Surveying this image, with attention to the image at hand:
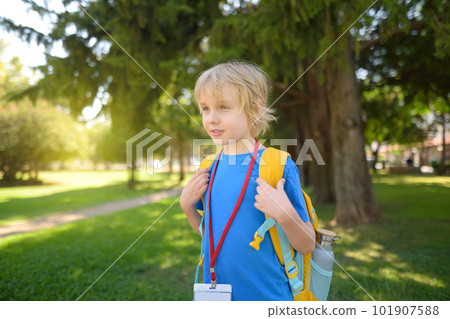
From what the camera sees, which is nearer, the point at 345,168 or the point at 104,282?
the point at 104,282

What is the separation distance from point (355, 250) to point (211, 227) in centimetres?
427

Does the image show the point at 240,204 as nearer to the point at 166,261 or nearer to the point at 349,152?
the point at 166,261

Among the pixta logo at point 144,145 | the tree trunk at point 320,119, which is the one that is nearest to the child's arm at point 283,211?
the pixta logo at point 144,145

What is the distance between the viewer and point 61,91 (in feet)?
19.8

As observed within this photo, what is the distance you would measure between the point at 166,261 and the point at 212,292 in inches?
147

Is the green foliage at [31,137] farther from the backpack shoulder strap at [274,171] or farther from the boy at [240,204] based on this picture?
the backpack shoulder strap at [274,171]

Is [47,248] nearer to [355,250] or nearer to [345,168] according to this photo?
[355,250]

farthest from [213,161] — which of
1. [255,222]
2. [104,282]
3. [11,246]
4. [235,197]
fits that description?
[11,246]

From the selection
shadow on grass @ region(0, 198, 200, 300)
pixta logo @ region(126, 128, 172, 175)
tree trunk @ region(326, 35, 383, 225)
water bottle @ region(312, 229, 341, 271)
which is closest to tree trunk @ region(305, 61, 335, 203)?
tree trunk @ region(326, 35, 383, 225)

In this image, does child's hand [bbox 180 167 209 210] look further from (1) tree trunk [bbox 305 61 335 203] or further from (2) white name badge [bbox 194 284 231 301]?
(1) tree trunk [bbox 305 61 335 203]

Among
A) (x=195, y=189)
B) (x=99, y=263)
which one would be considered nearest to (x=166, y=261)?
(x=99, y=263)

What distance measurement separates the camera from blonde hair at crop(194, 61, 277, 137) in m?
1.23

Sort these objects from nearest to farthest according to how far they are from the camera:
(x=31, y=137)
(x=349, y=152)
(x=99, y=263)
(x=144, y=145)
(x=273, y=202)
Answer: (x=273, y=202)
(x=99, y=263)
(x=349, y=152)
(x=144, y=145)
(x=31, y=137)

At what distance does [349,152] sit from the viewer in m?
6.12
